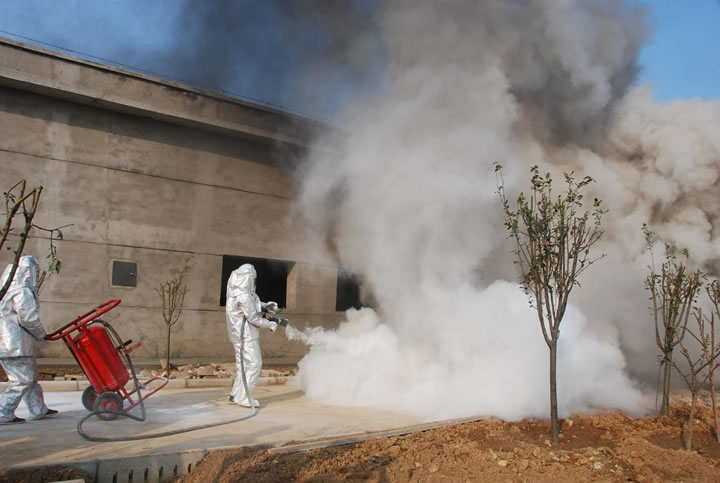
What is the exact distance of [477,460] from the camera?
5.78 meters

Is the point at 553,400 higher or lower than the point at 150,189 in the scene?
lower

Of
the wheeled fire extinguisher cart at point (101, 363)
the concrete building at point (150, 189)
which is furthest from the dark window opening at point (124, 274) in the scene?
the wheeled fire extinguisher cart at point (101, 363)

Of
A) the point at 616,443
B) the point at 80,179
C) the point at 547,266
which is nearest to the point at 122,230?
the point at 80,179

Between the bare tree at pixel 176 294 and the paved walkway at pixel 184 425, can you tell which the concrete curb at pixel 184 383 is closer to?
the paved walkway at pixel 184 425

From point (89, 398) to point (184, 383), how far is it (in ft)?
10.8

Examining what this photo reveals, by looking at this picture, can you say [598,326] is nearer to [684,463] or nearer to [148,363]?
[684,463]

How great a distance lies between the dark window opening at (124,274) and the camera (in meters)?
15.0

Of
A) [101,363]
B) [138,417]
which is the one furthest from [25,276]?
[138,417]

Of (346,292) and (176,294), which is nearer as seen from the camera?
(176,294)

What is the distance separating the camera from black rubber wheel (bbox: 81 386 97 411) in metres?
7.51

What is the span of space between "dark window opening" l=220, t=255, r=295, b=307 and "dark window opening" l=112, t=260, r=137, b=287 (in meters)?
2.54

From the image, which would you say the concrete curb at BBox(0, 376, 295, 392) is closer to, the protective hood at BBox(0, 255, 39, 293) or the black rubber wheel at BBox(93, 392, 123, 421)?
the protective hood at BBox(0, 255, 39, 293)

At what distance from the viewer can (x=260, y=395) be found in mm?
10203

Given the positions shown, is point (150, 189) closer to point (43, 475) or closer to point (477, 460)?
point (43, 475)
